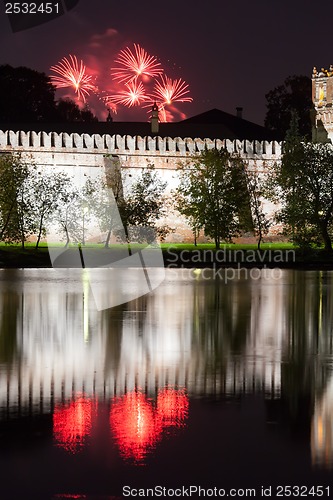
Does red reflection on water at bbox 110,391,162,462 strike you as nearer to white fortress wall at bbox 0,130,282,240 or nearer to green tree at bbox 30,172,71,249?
green tree at bbox 30,172,71,249

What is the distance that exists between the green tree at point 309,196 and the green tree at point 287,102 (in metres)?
26.9

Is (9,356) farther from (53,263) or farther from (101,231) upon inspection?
(101,231)

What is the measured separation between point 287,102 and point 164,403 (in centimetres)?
6788

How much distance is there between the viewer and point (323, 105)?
2330 inches

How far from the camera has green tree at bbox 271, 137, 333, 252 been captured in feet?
147

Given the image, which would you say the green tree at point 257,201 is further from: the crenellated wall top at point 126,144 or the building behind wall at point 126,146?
the crenellated wall top at point 126,144

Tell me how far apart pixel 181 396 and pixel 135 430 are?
1489mm

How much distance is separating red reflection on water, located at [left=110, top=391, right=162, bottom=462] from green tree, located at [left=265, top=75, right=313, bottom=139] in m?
65.7

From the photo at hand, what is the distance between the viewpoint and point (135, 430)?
7879 mm

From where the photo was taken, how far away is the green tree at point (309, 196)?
44.7m

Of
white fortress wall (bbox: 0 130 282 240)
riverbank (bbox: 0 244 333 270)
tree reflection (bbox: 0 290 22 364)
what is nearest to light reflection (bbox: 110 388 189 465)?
tree reflection (bbox: 0 290 22 364)

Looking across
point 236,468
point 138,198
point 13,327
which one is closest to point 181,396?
point 236,468

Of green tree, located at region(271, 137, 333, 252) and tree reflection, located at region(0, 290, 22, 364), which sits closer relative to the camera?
tree reflection, located at region(0, 290, 22, 364)

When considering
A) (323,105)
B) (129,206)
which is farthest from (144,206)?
(323,105)
